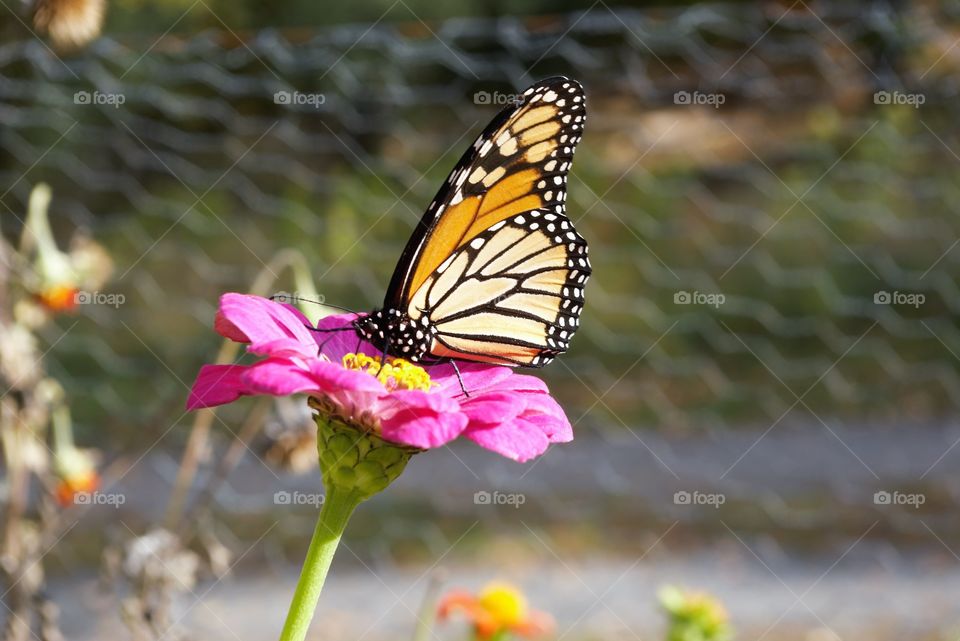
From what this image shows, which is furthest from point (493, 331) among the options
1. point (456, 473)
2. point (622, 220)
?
point (622, 220)

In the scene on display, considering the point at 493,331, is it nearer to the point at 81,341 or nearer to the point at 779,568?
the point at 779,568

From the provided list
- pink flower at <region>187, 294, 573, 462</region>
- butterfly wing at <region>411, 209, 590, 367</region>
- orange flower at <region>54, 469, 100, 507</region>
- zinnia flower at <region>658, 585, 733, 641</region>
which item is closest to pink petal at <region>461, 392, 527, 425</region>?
pink flower at <region>187, 294, 573, 462</region>

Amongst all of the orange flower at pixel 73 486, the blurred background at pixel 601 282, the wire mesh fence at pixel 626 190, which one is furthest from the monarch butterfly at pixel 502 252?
the wire mesh fence at pixel 626 190

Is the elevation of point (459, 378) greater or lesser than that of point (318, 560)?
greater

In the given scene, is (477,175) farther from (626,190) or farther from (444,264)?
(626,190)

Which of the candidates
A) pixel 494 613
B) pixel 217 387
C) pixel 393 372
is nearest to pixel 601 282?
pixel 494 613

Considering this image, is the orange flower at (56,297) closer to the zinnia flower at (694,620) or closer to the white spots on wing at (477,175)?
the white spots on wing at (477,175)
